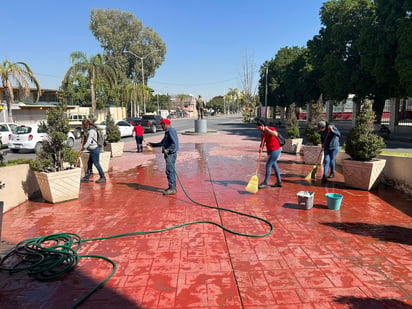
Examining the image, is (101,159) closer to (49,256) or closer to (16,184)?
(16,184)

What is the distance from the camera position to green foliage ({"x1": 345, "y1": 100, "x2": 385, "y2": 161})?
6578 millimetres

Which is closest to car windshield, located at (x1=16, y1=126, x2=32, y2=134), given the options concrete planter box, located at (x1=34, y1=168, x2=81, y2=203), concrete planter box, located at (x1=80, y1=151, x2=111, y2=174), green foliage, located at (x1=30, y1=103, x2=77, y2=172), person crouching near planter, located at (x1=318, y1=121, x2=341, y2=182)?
concrete planter box, located at (x1=80, y1=151, x2=111, y2=174)

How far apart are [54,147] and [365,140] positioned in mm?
6344

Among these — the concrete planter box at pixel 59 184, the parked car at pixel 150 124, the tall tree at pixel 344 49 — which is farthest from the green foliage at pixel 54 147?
the tall tree at pixel 344 49

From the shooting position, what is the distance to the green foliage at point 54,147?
595 cm

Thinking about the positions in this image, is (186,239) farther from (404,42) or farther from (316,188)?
(404,42)

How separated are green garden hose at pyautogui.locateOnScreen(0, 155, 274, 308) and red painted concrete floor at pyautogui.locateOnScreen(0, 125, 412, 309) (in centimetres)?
8

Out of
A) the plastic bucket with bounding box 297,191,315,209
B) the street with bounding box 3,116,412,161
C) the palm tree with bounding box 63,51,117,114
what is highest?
Answer: the palm tree with bounding box 63,51,117,114

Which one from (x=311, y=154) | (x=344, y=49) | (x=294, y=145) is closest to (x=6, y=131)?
(x=294, y=145)

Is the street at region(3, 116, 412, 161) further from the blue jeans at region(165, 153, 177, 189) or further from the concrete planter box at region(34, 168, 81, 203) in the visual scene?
the blue jeans at region(165, 153, 177, 189)

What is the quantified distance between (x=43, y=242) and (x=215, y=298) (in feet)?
8.63

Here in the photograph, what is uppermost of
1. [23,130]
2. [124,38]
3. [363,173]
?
[124,38]

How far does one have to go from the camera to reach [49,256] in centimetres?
376

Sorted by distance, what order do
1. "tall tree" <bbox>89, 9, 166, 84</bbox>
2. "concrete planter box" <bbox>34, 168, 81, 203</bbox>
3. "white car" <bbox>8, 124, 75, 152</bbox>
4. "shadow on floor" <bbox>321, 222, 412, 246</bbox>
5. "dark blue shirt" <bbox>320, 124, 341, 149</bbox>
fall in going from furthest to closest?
1. "tall tree" <bbox>89, 9, 166, 84</bbox>
2. "white car" <bbox>8, 124, 75, 152</bbox>
3. "dark blue shirt" <bbox>320, 124, 341, 149</bbox>
4. "concrete planter box" <bbox>34, 168, 81, 203</bbox>
5. "shadow on floor" <bbox>321, 222, 412, 246</bbox>
